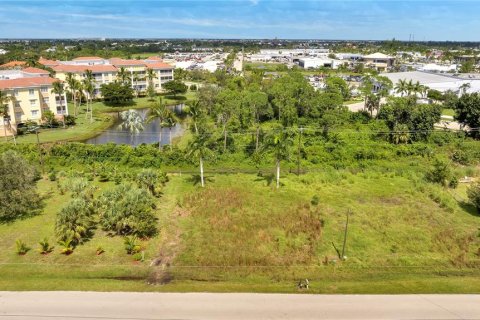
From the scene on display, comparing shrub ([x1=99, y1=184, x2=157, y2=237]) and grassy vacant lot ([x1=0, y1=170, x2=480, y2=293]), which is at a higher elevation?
shrub ([x1=99, y1=184, x2=157, y2=237])

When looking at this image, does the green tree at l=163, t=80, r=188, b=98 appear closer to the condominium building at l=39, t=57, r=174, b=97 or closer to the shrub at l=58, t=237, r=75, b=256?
the condominium building at l=39, t=57, r=174, b=97

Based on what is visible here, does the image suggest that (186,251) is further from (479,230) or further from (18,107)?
(18,107)

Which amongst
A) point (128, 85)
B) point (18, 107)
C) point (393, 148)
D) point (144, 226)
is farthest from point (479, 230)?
point (128, 85)

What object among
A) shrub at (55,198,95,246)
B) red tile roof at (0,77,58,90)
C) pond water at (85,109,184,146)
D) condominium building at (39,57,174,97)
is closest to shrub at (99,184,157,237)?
shrub at (55,198,95,246)

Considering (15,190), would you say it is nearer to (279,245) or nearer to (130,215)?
(130,215)

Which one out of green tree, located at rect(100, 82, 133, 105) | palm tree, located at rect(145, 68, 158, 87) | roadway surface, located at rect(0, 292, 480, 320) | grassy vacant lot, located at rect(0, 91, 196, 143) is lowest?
roadway surface, located at rect(0, 292, 480, 320)
